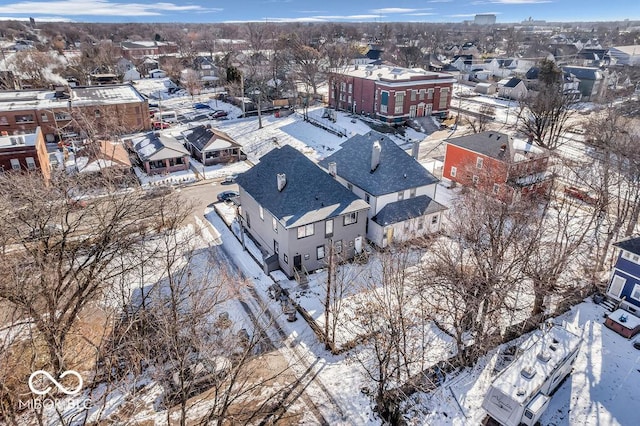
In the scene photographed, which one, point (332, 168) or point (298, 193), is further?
point (332, 168)

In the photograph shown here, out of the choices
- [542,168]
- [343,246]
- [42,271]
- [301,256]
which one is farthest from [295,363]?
[542,168]

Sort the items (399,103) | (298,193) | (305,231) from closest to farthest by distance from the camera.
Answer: (305,231) < (298,193) < (399,103)

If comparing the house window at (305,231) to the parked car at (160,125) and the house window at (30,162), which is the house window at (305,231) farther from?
the parked car at (160,125)

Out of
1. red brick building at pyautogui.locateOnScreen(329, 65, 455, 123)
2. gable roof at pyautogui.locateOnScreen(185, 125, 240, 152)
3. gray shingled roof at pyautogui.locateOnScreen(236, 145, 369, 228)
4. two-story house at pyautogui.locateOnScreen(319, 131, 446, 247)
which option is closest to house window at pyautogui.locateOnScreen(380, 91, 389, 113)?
red brick building at pyautogui.locateOnScreen(329, 65, 455, 123)

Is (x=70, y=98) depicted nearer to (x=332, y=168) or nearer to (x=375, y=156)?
(x=332, y=168)

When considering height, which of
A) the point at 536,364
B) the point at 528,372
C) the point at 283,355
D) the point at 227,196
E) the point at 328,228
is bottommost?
the point at 283,355

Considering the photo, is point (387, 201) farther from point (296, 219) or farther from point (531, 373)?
point (531, 373)

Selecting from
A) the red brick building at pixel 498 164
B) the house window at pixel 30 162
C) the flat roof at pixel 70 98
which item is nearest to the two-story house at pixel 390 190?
the red brick building at pixel 498 164

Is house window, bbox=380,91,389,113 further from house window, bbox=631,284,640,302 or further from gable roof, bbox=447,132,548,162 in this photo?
house window, bbox=631,284,640,302

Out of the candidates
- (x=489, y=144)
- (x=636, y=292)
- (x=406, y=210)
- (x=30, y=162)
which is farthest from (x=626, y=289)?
(x=30, y=162)

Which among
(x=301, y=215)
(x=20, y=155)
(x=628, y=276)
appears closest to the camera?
(x=628, y=276)
